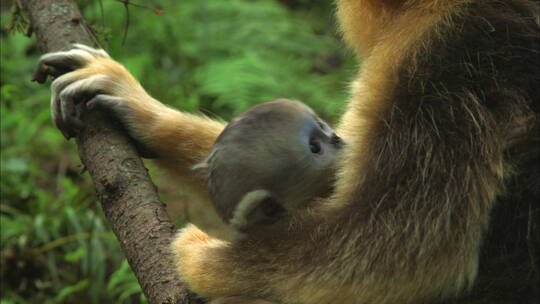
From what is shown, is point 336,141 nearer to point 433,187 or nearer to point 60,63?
point 433,187

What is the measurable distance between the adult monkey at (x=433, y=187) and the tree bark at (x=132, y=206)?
234 mm

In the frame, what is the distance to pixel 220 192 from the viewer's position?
303 cm

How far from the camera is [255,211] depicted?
116 inches

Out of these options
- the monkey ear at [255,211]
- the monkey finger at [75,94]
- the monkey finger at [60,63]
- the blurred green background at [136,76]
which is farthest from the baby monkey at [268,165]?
the blurred green background at [136,76]

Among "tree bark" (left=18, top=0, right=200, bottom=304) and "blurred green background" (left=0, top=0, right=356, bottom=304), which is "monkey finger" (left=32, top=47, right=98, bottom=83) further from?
"blurred green background" (left=0, top=0, right=356, bottom=304)

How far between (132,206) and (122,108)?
0.57 metres

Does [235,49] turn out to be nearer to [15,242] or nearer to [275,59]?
[275,59]

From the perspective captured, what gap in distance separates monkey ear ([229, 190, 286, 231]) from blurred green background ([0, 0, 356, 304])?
129 cm

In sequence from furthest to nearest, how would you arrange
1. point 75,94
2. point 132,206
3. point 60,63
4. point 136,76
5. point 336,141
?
point 136,76
point 60,63
point 75,94
point 336,141
point 132,206

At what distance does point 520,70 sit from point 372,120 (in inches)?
21.3

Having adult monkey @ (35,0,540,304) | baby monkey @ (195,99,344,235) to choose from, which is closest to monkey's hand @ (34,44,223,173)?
baby monkey @ (195,99,344,235)

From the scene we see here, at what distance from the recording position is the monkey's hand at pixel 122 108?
134 inches

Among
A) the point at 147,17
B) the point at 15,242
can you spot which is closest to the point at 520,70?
the point at 15,242

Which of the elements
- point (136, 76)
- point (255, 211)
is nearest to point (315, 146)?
point (255, 211)
